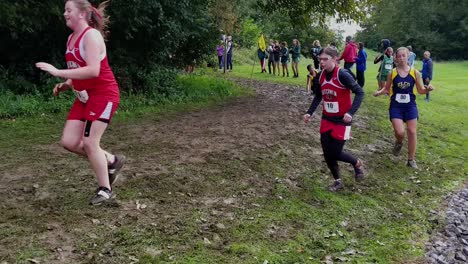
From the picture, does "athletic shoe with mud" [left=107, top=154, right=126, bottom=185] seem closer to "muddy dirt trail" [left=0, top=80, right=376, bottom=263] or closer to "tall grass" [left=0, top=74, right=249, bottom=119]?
"muddy dirt trail" [left=0, top=80, right=376, bottom=263]

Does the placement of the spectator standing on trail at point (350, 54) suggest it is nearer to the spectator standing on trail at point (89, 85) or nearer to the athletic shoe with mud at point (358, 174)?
the athletic shoe with mud at point (358, 174)

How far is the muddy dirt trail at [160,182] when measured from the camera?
5.00 metres

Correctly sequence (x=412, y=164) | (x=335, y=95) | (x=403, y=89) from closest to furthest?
1. (x=335, y=95)
2. (x=403, y=89)
3. (x=412, y=164)

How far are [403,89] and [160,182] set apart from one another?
455 cm

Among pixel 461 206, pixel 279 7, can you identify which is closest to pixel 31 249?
pixel 461 206

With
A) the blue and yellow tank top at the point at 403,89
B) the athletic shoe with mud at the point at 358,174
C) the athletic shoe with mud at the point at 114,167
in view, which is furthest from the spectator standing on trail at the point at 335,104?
Result: the athletic shoe with mud at the point at 114,167

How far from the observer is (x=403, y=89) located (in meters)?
8.68

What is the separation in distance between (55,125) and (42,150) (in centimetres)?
219

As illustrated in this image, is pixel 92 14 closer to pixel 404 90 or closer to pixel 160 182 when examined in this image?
pixel 160 182

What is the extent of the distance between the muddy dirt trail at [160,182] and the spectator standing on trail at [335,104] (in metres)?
0.76

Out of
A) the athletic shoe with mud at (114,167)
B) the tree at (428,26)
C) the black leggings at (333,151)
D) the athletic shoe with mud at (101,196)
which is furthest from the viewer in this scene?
the tree at (428,26)

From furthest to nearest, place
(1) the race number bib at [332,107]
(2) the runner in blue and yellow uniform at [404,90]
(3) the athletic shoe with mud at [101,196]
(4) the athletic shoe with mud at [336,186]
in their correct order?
(2) the runner in blue and yellow uniform at [404,90] → (4) the athletic shoe with mud at [336,186] → (1) the race number bib at [332,107] → (3) the athletic shoe with mud at [101,196]

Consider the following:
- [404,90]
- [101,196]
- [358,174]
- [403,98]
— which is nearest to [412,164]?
[403,98]

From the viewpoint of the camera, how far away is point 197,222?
18.2 ft
